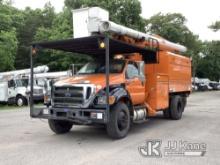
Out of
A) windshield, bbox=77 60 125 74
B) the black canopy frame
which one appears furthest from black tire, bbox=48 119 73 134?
windshield, bbox=77 60 125 74

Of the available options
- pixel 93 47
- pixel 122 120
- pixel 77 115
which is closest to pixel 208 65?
pixel 93 47

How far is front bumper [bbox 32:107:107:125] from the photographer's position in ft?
28.5

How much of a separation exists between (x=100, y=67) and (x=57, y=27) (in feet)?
82.7

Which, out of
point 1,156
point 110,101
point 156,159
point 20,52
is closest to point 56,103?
point 110,101

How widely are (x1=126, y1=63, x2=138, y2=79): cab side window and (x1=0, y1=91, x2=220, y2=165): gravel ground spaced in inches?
69.4

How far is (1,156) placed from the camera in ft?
25.2

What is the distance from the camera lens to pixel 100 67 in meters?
10.9

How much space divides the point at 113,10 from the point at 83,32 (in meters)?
18.6

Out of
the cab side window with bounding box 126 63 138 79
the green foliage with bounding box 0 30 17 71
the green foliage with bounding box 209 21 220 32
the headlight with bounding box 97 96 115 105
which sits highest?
the green foliage with bounding box 209 21 220 32

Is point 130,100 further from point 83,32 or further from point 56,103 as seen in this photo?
point 83,32

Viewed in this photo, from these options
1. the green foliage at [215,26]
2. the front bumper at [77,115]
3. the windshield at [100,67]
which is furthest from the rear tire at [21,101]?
the green foliage at [215,26]

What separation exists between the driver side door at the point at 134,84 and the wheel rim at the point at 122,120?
778mm

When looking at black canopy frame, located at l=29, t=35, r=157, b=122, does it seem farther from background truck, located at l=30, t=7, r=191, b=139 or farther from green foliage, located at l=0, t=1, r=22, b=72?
green foliage, located at l=0, t=1, r=22, b=72

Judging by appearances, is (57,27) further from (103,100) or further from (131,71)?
(103,100)
